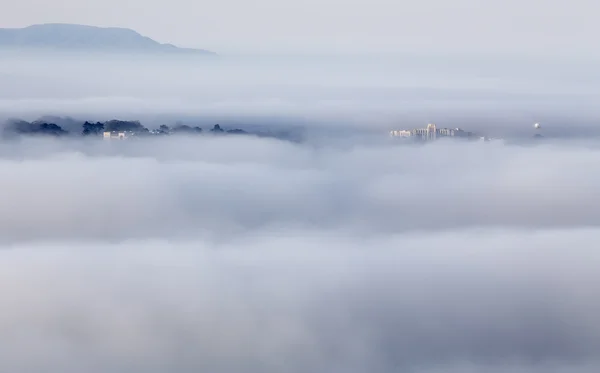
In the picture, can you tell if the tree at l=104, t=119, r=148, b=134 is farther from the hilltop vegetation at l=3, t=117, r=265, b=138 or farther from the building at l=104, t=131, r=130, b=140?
the building at l=104, t=131, r=130, b=140

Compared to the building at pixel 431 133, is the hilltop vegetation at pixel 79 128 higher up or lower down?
higher up

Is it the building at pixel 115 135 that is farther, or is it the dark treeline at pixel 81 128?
the building at pixel 115 135

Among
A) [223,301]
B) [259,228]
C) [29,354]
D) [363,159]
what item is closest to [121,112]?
[363,159]

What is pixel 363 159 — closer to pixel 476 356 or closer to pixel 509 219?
pixel 509 219

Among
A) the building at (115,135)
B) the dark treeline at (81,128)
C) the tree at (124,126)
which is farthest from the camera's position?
the tree at (124,126)

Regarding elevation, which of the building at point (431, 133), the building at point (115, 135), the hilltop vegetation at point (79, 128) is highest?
the hilltop vegetation at point (79, 128)

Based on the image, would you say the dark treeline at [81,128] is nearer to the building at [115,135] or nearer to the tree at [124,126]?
the tree at [124,126]

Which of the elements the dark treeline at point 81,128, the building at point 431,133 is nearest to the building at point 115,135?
the dark treeline at point 81,128

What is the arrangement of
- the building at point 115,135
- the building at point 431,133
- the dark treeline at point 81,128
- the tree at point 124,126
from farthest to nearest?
the building at point 431,133 → the tree at point 124,126 → the building at point 115,135 → the dark treeline at point 81,128

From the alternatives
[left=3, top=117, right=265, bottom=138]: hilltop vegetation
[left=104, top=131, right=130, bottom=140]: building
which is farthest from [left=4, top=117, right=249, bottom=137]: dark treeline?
[left=104, top=131, right=130, bottom=140]: building
